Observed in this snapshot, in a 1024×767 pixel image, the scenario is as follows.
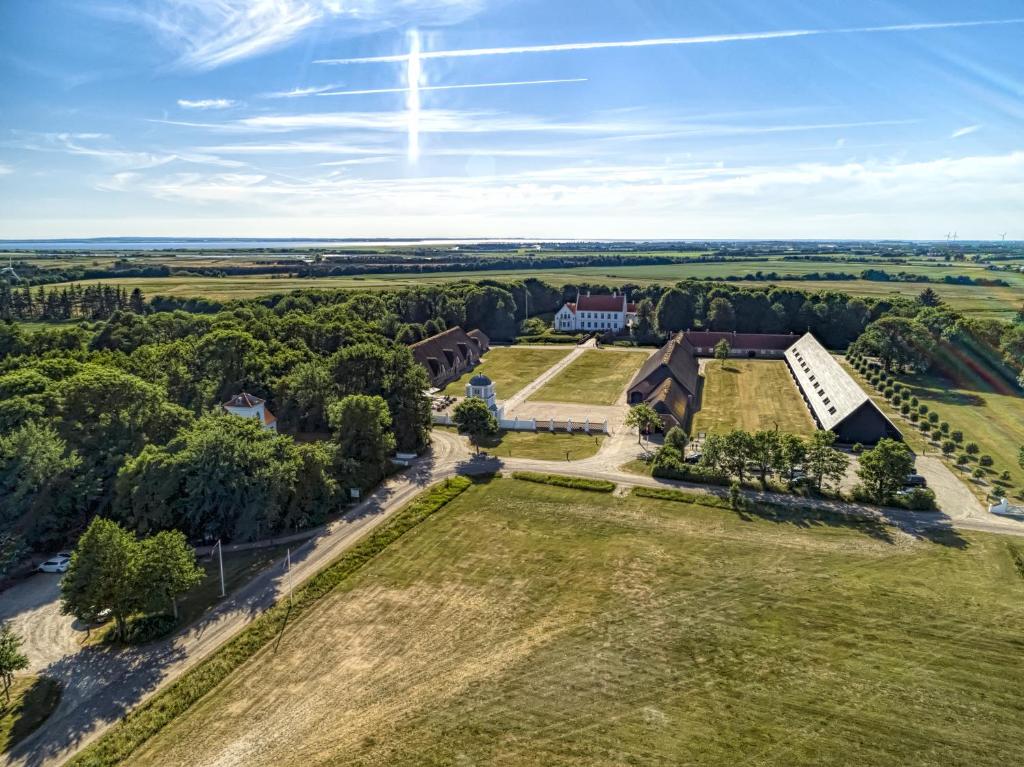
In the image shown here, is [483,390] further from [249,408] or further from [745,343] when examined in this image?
[745,343]

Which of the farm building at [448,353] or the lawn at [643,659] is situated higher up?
the farm building at [448,353]

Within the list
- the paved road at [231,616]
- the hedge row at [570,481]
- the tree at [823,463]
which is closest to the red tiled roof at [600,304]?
the paved road at [231,616]

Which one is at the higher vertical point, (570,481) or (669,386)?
(669,386)

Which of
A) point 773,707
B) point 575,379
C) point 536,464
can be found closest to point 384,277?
point 575,379

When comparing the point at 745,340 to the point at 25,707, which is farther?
the point at 745,340

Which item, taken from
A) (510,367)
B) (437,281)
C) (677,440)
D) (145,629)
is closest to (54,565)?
(145,629)

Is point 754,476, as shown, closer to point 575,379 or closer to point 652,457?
point 652,457

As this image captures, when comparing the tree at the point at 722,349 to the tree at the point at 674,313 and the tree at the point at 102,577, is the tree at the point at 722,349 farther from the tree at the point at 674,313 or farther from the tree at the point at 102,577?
the tree at the point at 102,577
